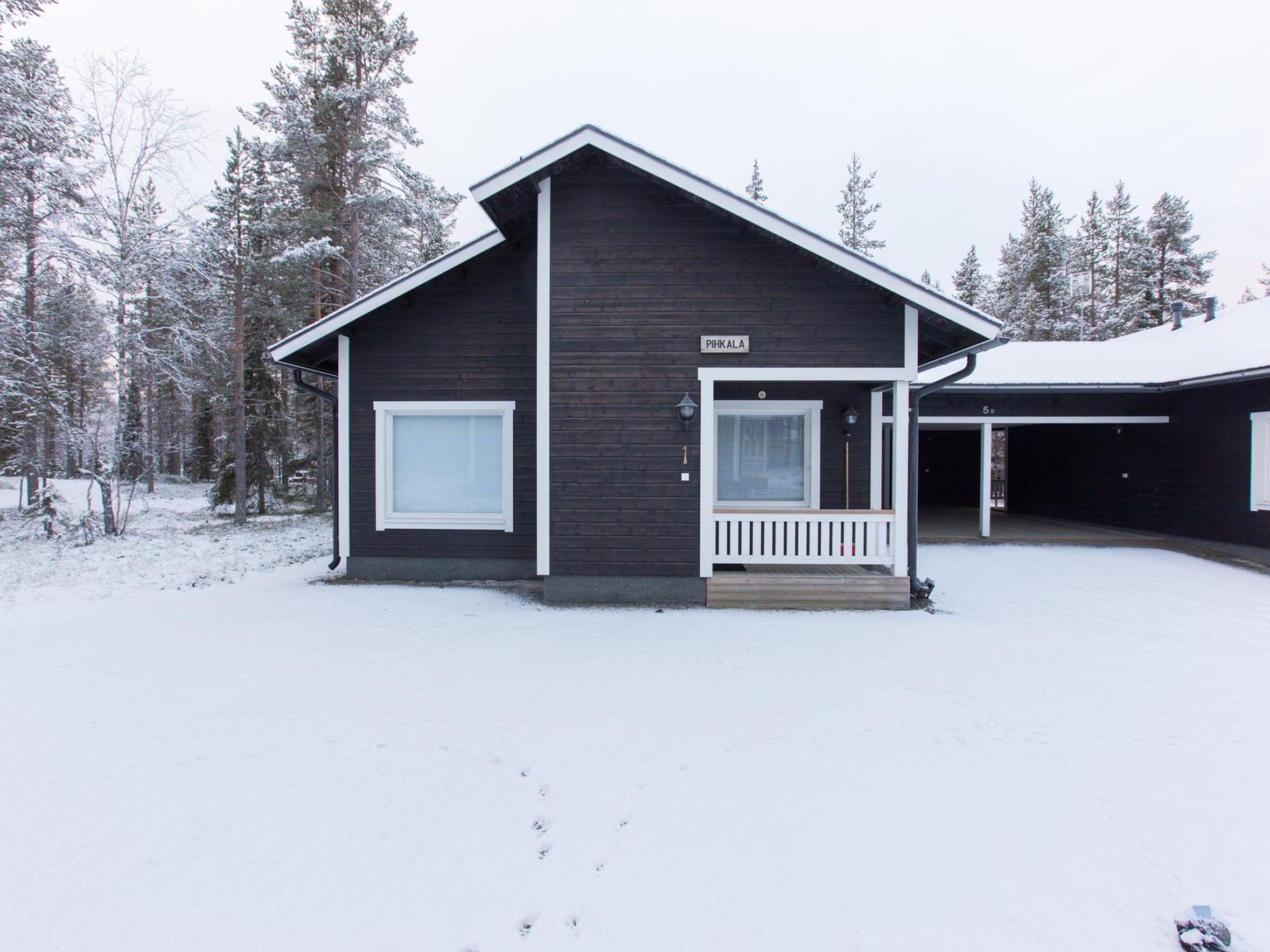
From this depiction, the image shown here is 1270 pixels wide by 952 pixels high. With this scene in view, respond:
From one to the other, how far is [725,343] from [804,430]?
8.21 feet

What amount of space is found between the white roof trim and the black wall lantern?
1988mm

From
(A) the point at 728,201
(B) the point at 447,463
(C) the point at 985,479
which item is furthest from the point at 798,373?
(C) the point at 985,479

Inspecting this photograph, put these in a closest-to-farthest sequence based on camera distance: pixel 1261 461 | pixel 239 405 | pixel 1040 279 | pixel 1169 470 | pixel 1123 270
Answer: pixel 1261 461
pixel 1169 470
pixel 239 405
pixel 1123 270
pixel 1040 279

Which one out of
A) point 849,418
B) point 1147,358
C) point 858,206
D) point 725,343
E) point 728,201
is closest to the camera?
point 728,201

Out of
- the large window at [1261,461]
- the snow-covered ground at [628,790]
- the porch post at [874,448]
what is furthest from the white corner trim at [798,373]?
the large window at [1261,461]

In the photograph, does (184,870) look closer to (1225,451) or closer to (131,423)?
(131,423)

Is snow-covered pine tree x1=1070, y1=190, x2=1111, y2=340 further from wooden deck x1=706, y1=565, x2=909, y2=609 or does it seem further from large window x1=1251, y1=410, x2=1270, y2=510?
wooden deck x1=706, y1=565, x2=909, y2=609

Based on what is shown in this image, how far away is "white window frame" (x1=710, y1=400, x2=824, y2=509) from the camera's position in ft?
28.2

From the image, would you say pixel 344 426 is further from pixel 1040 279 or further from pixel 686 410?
pixel 1040 279

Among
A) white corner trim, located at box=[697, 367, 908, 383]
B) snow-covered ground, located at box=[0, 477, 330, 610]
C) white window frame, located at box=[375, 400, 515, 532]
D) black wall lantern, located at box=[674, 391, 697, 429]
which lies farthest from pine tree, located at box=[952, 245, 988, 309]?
snow-covered ground, located at box=[0, 477, 330, 610]

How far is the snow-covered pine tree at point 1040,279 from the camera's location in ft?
102

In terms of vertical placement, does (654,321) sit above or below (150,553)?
above

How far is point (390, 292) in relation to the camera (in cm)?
759

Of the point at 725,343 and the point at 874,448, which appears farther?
the point at 874,448
